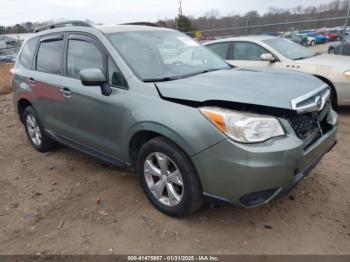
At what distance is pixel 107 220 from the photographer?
10.8 ft

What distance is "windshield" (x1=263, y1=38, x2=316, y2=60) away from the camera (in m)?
6.66

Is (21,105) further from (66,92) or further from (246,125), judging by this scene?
(246,125)

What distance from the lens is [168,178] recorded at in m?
3.07

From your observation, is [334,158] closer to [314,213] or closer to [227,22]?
[314,213]

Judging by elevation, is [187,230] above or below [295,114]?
below

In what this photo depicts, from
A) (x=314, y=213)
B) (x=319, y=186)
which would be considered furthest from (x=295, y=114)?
(x=319, y=186)

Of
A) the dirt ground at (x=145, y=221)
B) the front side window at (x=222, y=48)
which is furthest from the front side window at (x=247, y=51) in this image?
the dirt ground at (x=145, y=221)

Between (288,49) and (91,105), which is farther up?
(91,105)

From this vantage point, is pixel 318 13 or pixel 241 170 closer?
pixel 241 170

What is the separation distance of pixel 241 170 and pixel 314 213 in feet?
3.81

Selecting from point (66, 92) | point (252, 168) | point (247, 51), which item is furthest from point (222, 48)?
point (252, 168)

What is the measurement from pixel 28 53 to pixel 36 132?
1.17 metres

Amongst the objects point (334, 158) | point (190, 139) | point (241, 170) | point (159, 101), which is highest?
point (159, 101)

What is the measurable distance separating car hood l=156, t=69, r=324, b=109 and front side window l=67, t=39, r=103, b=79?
0.92 m
